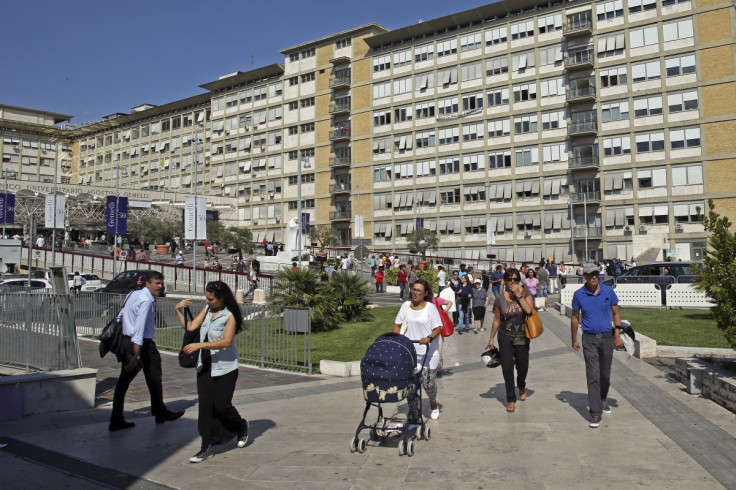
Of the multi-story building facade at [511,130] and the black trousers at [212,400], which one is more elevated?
the multi-story building facade at [511,130]

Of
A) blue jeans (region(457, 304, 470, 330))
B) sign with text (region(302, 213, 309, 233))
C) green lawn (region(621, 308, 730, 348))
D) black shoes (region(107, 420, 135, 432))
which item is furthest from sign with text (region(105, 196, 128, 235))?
black shoes (region(107, 420, 135, 432))

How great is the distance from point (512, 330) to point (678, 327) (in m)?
9.32

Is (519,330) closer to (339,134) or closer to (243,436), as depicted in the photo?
(243,436)

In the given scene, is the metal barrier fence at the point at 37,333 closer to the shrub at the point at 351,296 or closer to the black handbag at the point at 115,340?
the black handbag at the point at 115,340

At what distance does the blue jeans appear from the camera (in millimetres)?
17125

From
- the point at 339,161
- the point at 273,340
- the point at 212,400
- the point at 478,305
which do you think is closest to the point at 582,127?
the point at 339,161

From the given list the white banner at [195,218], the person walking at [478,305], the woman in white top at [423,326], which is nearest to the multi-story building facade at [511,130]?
the white banner at [195,218]

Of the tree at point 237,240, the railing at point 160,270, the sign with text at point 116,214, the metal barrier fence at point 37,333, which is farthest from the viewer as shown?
the tree at point 237,240

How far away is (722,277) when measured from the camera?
25.2 ft

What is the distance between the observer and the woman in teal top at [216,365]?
19.1ft

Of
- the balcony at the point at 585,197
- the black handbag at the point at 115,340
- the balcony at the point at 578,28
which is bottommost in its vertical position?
the black handbag at the point at 115,340

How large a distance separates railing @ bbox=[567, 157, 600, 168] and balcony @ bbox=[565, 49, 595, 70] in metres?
8.06

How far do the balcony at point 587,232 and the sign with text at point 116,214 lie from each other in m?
37.4

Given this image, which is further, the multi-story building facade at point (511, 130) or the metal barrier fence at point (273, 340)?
the multi-story building facade at point (511, 130)
